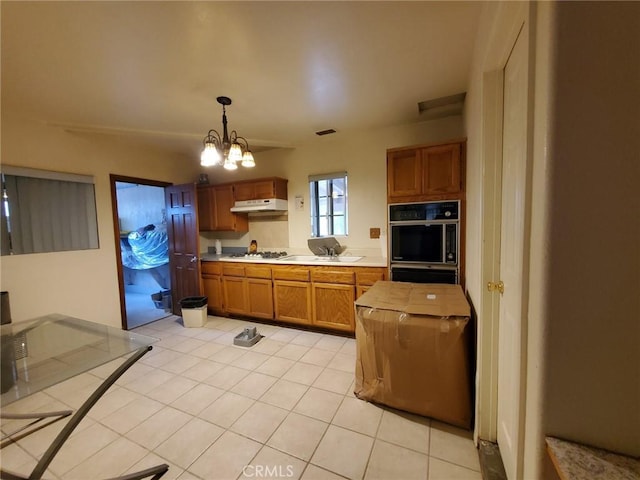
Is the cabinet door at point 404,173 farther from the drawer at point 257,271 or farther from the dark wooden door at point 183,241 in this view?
the dark wooden door at point 183,241

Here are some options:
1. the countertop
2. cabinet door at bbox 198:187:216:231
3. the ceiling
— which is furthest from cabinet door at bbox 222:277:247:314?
the ceiling

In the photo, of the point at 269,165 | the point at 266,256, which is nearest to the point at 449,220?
the point at 266,256

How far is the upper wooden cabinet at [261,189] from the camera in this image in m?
3.74

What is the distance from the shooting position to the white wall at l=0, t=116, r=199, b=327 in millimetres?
2645

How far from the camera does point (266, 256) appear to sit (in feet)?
12.5

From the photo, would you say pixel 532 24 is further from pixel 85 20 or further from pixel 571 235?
pixel 85 20

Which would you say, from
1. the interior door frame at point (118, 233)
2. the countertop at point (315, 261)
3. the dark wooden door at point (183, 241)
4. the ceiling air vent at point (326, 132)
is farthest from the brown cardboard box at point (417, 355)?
the interior door frame at point (118, 233)

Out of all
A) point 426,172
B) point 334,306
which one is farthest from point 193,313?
point 426,172

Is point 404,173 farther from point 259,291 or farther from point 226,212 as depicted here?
A: point 226,212

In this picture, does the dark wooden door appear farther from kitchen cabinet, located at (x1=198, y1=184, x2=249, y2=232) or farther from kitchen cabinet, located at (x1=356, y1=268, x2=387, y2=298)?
kitchen cabinet, located at (x1=356, y1=268, x2=387, y2=298)

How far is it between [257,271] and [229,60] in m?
2.43

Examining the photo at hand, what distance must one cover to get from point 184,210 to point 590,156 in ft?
13.9

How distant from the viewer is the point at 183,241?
3996 mm

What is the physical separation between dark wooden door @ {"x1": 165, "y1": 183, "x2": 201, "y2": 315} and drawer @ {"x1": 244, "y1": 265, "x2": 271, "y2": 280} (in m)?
0.84
